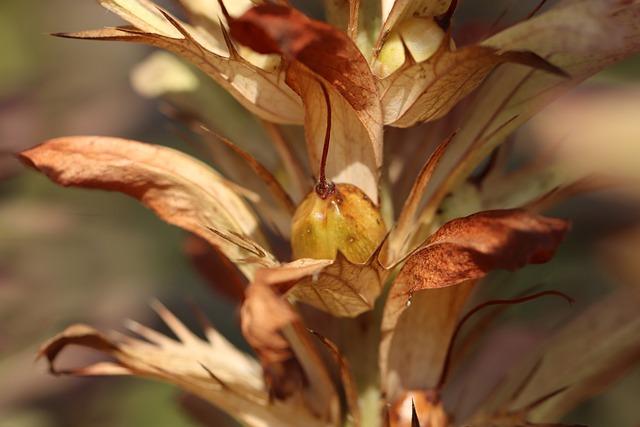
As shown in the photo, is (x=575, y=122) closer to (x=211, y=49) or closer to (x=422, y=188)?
(x=422, y=188)

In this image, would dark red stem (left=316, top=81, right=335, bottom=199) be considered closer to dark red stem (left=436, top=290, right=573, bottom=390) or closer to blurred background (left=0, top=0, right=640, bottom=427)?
dark red stem (left=436, top=290, right=573, bottom=390)

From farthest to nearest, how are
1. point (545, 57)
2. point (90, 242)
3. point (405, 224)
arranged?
point (90, 242) < point (405, 224) < point (545, 57)

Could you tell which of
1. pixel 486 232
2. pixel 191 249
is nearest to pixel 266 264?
pixel 486 232

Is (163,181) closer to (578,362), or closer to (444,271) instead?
(444,271)

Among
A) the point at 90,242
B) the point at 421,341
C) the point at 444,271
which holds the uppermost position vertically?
the point at 444,271

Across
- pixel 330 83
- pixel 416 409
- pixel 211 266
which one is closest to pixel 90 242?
pixel 211 266

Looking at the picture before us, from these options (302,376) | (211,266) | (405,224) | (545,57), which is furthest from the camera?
(211,266)

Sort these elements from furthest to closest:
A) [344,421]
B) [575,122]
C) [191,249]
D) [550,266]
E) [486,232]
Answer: [550,266], [191,249], [575,122], [344,421], [486,232]
